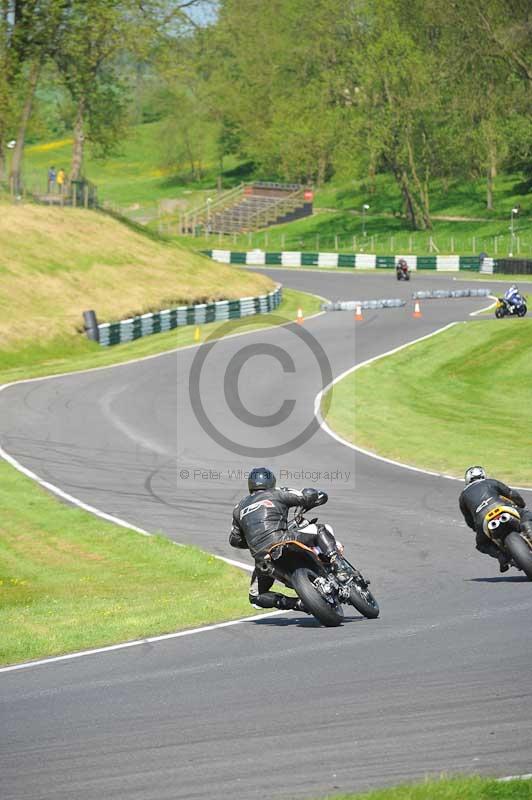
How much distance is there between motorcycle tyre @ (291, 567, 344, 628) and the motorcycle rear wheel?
283mm

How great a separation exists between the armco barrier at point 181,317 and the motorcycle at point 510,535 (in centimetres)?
3453

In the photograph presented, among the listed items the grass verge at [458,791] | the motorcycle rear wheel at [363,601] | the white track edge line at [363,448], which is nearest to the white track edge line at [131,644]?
the motorcycle rear wheel at [363,601]

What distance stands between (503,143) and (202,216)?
3280 centimetres

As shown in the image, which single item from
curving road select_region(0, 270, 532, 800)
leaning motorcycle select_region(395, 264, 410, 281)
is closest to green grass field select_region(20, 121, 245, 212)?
leaning motorcycle select_region(395, 264, 410, 281)

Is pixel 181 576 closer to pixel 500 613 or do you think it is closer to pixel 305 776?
pixel 500 613

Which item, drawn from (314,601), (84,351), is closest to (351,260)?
(84,351)

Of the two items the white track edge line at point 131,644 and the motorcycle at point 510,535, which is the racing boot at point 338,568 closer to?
the white track edge line at point 131,644

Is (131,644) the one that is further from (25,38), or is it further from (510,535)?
(25,38)

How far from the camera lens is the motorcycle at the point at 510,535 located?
13508 millimetres

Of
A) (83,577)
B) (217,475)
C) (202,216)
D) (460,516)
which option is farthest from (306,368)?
(202,216)

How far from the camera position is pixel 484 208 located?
338ft

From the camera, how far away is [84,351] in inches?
1790

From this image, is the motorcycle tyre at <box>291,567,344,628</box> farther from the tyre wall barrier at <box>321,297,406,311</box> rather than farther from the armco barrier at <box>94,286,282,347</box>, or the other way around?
the tyre wall barrier at <box>321,297,406,311</box>

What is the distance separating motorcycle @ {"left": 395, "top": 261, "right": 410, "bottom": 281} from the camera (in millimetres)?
70812
